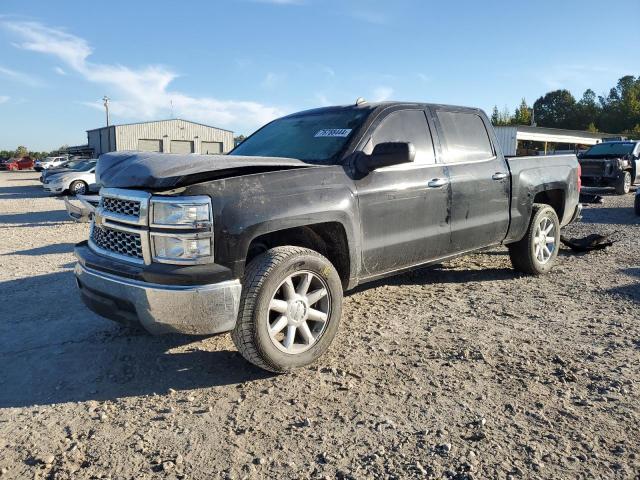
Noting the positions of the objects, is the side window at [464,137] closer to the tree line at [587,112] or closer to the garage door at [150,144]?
the garage door at [150,144]

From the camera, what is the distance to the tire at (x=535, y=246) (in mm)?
5574

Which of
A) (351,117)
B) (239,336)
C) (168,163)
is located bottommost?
(239,336)

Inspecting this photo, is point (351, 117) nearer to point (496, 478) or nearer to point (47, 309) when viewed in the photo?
point (496, 478)

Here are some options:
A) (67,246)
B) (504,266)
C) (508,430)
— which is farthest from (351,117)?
(67,246)

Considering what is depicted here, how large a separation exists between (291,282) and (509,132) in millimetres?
37381

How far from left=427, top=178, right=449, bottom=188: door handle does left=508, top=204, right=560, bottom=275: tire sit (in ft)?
5.54

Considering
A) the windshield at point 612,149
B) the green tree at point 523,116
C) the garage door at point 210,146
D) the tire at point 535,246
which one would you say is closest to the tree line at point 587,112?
the green tree at point 523,116

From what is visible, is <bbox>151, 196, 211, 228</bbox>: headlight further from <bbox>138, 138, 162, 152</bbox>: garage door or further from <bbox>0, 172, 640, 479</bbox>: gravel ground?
<bbox>138, 138, 162, 152</bbox>: garage door

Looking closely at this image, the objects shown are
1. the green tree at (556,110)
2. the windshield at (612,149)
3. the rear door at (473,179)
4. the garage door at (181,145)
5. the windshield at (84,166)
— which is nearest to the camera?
the rear door at (473,179)

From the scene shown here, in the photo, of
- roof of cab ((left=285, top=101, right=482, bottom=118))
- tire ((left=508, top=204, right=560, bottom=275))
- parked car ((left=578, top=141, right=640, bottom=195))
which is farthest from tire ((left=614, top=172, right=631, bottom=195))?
roof of cab ((left=285, top=101, right=482, bottom=118))

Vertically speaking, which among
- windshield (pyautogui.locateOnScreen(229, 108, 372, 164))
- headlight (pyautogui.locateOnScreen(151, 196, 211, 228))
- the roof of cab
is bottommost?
headlight (pyautogui.locateOnScreen(151, 196, 211, 228))

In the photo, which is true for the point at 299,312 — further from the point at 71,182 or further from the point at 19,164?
the point at 19,164

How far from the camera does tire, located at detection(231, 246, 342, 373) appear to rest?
3090 millimetres

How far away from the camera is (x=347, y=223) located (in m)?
3.63
